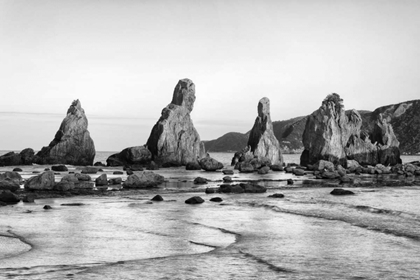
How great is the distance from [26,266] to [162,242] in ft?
22.6

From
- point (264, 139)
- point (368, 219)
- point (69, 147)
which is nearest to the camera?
point (368, 219)

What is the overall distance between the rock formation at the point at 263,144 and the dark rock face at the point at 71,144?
141 ft

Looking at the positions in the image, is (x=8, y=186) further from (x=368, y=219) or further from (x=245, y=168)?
(x=245, y=168)

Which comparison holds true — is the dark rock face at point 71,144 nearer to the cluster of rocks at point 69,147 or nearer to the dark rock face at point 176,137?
the cluster of rocks at point 69,147

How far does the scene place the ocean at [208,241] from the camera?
16.4 metres

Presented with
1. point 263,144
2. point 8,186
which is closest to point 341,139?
point 263,144

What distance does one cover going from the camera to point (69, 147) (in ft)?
452

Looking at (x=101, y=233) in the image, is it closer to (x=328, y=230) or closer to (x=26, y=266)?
(x=26, y=266)

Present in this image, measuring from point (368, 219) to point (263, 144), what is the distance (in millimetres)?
120037

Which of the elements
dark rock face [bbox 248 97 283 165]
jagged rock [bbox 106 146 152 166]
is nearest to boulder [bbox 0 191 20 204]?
jagged rock [bbox 106 146 152 166]

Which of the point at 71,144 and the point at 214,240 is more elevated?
the point at 71,144

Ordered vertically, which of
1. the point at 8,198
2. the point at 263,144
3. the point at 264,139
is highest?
the point at 264,139

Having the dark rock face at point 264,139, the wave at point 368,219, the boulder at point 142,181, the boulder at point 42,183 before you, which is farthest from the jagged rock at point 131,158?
the wave at point 368,219

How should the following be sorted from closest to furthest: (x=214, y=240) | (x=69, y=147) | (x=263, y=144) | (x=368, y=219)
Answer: (x=214, y=240)
(x=368, y=219)
(x=69, y=147)
(x=263, y=144)
